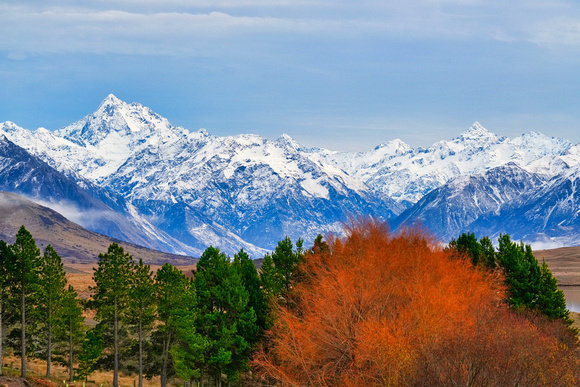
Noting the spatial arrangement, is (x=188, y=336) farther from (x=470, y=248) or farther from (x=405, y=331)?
(x=470, y=248)

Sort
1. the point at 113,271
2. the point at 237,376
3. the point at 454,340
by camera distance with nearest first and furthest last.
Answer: the point at 454,340
the point at 237,376
the point at 113,271

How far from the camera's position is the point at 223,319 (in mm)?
64688

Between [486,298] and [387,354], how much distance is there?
30.1 metres

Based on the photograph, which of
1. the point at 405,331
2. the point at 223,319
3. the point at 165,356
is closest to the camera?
the point at 405,331

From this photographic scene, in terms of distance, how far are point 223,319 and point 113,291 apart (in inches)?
513

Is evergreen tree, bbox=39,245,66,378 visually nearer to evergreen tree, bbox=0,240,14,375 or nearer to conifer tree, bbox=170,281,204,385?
evergreen tree, bbox=0,240,14,375

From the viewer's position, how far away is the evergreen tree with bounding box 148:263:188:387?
6575cm

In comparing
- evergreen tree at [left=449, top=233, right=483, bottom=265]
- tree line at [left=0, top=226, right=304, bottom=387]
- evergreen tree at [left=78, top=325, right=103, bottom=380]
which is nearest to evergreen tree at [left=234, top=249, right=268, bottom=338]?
tree line at [left=0, top=226, right=304, bottom=387]

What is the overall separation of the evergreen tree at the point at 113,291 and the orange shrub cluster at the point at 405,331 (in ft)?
54.8

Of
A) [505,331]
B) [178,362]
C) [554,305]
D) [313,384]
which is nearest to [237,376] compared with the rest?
[178,362]

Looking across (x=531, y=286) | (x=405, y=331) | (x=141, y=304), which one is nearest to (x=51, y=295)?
(x=141, y=304)

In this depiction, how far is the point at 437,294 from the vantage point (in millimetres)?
61188

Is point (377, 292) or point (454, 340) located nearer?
point (454, 340)

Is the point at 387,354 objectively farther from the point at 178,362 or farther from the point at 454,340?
the point at 178,362
